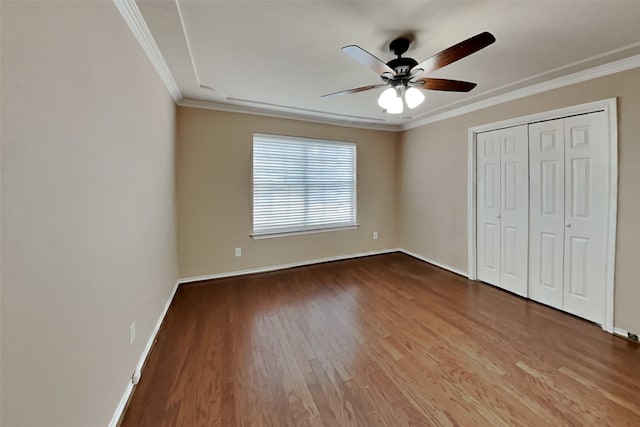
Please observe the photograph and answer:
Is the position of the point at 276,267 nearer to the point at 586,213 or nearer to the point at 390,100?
the point at 390,100

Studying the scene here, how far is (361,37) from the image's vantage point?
1901 mm

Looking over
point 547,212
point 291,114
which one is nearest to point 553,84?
point 547,212

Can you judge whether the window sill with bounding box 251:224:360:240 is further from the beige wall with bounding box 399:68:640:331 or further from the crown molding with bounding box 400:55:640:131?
the crown molding with bounding box 400:55:640:131

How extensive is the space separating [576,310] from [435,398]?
2.09 metres

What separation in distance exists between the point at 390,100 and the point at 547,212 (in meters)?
2.26

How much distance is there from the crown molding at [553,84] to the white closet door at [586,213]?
0.36 metres

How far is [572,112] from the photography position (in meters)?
2.50

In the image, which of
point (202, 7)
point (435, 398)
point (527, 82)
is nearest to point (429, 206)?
point (527, 82)

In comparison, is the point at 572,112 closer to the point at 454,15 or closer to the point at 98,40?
the point at 454,15

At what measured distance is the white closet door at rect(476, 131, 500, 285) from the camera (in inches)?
127

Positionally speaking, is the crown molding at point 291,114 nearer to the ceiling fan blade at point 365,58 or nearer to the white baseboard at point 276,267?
the ceiling fan blade at point 365,58

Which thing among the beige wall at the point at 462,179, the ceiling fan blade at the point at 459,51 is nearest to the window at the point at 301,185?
the beige wall at the point at 462,179

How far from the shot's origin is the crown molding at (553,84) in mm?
A: 2163

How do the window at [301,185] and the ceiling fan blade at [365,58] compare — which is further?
the window at [301,185]
